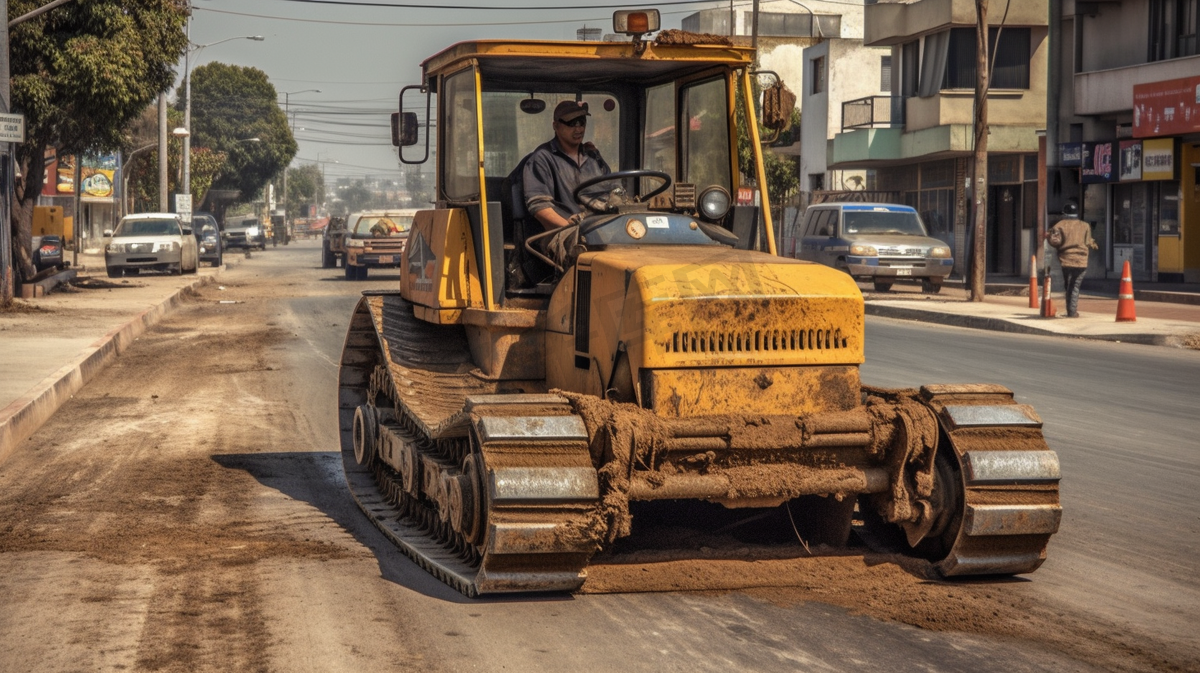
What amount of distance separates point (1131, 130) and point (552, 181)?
29073 millimetres

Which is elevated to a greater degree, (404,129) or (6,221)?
(404,129)

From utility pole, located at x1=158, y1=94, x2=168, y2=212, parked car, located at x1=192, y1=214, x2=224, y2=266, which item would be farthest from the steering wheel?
parked car, located at x1=192, y1=214, x2=224, y2=266

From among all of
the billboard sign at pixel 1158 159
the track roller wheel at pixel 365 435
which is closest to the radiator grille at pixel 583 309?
the track roller wheel at pixel 365 435

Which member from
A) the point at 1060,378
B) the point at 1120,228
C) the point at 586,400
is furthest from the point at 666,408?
the point at 1120,228

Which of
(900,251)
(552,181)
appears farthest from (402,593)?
(900,251)

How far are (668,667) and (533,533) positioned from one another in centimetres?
95

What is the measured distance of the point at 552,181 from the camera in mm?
8094

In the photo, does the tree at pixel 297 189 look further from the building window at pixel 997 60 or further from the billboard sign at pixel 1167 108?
the billboard sign at pixel 1167 108

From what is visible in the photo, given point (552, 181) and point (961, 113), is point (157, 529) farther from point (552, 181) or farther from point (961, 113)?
point (961, 113)

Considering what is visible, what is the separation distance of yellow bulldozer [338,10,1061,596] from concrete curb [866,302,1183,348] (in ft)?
44.8

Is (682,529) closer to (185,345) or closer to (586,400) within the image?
(586,400)

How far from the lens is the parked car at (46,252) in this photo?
33150mm

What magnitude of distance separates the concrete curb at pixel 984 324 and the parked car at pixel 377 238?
14279 millimetres

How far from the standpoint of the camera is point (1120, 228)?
35375mm
